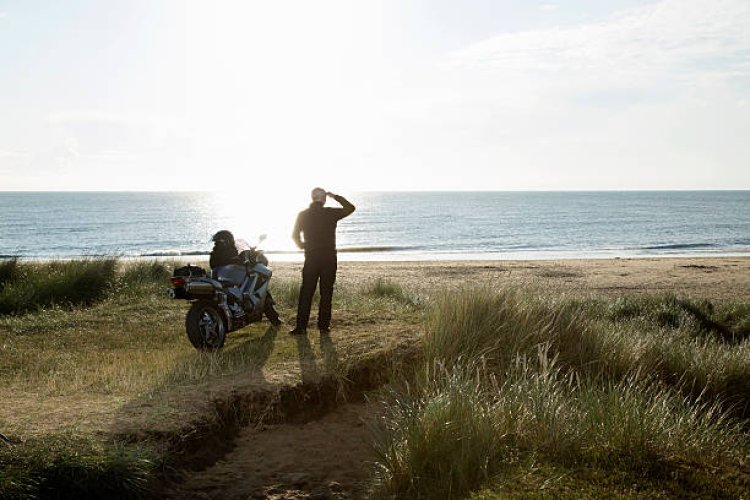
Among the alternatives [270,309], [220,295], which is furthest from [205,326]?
[270,309]

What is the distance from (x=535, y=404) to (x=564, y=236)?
206ft

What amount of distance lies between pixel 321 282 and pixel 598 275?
20.8m

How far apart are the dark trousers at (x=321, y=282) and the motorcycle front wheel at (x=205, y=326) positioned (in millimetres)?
1314

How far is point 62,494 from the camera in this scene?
5805 mm

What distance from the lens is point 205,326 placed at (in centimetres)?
1029

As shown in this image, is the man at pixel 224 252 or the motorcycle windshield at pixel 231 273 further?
the man at pixel 224 252

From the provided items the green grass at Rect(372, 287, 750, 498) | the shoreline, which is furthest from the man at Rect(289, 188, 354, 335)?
the shoreline

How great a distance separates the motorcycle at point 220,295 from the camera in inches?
392

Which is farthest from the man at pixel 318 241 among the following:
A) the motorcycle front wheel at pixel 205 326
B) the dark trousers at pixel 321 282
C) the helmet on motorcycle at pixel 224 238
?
the motorcycle front wheel at pixel 205 326

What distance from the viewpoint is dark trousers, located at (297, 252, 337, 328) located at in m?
10.9

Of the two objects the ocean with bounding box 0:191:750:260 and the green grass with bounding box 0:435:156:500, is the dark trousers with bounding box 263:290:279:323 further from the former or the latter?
the ocean with bounding box 0:191:750:260

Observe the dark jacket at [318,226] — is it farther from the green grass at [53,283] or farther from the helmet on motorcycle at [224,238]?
the green grass at [53,283]

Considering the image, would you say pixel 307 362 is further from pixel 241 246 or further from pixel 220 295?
pixel 241 246

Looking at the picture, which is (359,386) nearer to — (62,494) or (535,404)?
(535,404)
